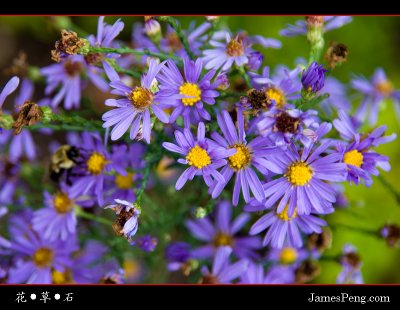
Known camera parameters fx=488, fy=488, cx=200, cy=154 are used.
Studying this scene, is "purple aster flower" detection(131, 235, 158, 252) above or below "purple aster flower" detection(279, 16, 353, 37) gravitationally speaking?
below

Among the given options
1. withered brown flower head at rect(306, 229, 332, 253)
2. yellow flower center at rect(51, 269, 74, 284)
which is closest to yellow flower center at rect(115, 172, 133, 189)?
yellow flower center at rect(51, 269, 74, 284)

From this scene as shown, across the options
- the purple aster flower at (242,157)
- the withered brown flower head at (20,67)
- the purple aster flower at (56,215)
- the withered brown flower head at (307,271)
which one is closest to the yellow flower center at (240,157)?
the purple aster flower at (242,157)

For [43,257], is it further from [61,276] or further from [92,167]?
[92,167]

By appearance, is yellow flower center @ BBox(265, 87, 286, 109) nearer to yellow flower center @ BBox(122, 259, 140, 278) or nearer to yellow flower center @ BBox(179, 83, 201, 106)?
yellow flower center @ BBox(179, 83, 201, 106)

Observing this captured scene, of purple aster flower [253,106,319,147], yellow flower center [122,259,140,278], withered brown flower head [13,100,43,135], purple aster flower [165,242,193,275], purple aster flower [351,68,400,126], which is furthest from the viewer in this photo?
yellow flower center [122,259,140,278]

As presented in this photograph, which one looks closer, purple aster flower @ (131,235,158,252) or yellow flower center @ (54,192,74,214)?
purple aster flower @ (131,235,158,252)

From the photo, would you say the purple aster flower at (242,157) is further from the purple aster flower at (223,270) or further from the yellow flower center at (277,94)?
the purple aster flower at (223,270)

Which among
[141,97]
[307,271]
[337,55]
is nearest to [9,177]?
[141,97]
